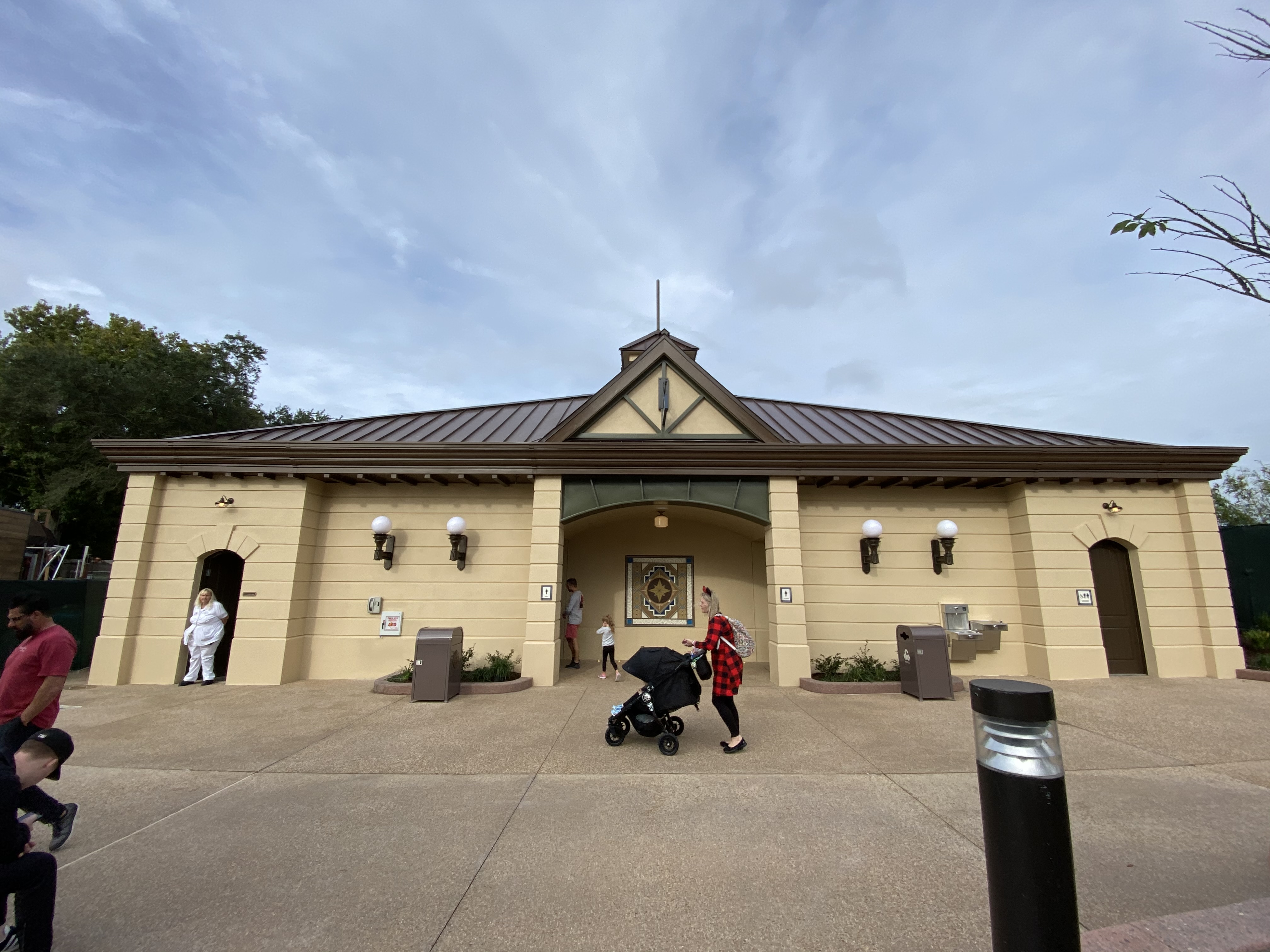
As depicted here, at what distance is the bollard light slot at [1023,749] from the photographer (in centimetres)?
183

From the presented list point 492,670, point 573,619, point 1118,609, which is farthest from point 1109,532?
point 492,670

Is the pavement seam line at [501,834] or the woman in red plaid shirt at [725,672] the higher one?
the woman in red plaid shirt at [725,672]

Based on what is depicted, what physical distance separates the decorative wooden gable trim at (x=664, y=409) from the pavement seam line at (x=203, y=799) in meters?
5.47

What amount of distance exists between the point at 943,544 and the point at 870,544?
1378mm

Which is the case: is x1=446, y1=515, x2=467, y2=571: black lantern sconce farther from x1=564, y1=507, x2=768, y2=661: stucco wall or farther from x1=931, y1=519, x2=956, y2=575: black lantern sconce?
x1=931, y1=519, x2=956, y2=575: black lantern sconce

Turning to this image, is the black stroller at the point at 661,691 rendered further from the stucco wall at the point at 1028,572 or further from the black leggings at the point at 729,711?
the stucco wall at the point at 1028,572

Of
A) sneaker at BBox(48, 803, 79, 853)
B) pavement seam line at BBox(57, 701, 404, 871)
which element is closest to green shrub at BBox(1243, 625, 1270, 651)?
pavement seam line at BBox(57, 701, 404, 871)

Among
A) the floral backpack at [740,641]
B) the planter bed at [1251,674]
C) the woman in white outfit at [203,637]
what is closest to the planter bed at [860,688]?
the floral backpack at [740,641]

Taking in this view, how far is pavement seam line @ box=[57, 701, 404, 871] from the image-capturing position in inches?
145

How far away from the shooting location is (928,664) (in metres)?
8.08

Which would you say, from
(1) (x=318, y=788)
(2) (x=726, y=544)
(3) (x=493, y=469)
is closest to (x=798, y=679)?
(2) (x=726, y=544)

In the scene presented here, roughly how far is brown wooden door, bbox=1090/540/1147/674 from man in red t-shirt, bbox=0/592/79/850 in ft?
45.5

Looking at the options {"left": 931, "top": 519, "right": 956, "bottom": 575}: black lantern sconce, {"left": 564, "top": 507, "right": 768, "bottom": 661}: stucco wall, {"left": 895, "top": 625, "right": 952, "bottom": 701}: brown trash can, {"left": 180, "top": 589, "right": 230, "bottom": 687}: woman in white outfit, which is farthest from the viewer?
{"left": 564, "top": 507, "right": 768, "bottom": 661}: stucco wall

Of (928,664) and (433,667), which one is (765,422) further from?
(433,667)
